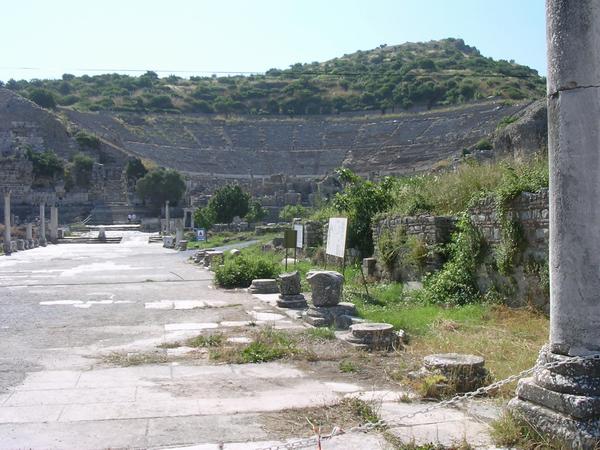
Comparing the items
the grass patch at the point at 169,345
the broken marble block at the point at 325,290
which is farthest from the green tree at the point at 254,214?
the grass patch at the point at 169,345

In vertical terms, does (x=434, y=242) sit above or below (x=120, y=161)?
below

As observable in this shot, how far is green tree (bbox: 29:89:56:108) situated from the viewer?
102188mm

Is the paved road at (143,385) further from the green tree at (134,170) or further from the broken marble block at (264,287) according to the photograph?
the green tree at (134,170)

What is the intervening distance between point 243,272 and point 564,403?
37.7 feet

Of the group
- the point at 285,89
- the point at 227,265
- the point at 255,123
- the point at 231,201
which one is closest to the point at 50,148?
the point at 255,123

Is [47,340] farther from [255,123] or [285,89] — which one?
[285,89]

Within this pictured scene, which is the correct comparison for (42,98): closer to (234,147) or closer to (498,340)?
(234,147)

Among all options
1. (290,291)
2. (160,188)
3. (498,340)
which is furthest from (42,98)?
(498,340)

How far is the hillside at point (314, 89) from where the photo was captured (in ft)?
361

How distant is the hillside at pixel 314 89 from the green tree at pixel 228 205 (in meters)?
51.6

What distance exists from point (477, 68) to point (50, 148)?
285 feet

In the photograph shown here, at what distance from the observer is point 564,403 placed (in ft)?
14.2

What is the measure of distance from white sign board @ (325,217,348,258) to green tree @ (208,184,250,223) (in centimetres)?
3728

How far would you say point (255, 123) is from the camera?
106 m
